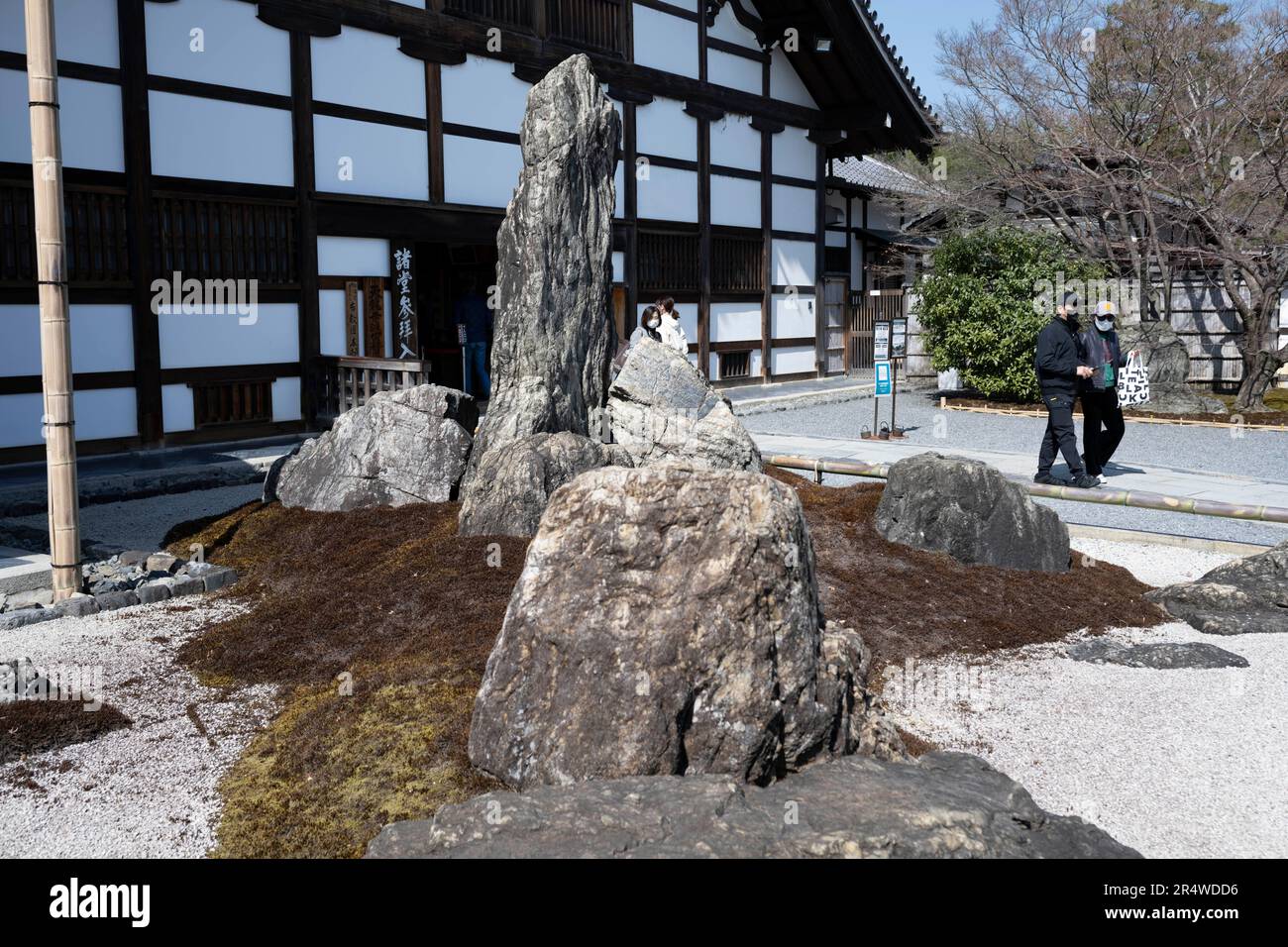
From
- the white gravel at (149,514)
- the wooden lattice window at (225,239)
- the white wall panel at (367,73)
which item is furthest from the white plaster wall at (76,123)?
the white gravel at (149,514)

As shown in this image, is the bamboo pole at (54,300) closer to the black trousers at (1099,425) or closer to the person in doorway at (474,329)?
the black trousers at (1099,425)

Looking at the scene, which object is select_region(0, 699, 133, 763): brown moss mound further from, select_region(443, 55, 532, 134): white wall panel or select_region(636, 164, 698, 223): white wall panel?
select_region(636, 164, 698, 223): white wall panel

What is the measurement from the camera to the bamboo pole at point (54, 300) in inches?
279

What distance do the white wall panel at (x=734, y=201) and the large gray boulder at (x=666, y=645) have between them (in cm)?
1656

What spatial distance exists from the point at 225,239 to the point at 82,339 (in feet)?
6.41

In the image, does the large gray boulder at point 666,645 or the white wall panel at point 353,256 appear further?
the white wall panel at point 353,256

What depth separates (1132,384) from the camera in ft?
56.7

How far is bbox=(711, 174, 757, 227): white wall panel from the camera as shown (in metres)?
20.2

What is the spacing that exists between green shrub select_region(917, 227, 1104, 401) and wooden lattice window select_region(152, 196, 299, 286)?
11.2 meters

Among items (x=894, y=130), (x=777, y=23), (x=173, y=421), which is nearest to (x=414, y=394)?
(x=173, y=421)

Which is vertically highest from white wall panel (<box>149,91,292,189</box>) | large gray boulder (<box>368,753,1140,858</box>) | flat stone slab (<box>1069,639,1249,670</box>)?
white wall panel (<box>149,91,292,189</box>)

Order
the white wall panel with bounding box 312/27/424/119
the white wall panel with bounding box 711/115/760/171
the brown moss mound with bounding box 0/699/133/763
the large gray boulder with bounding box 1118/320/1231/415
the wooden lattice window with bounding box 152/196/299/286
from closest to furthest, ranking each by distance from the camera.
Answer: the brown moss mound with bounding box 0/699/133/763
the wooden lattice window with bounding box 152/196/299/286
the white wall panel with bounding box 312/27/424/119
the large gray boulder with bounding box 1118/320/1231/415
the white wall panel with bounding box 711/115/760/171

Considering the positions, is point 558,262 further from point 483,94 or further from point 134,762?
point 483,94

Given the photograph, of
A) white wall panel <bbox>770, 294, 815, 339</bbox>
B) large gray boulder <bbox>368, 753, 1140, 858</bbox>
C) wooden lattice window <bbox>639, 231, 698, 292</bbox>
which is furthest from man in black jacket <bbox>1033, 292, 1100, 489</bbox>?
white wall panel <bbox>770, 294, 815, 339</bbox>
